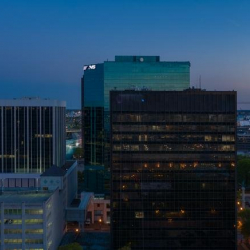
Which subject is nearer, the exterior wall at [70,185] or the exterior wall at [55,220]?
the exterior wall at [55,220]

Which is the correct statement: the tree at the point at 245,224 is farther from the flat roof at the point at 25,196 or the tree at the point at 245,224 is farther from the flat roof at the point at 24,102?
the flat roof at the point at 24,102

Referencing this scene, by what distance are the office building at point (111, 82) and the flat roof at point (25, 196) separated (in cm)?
3916

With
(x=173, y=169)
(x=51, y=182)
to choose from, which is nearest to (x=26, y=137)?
(x=51, y=182)

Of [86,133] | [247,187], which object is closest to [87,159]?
[86,133]

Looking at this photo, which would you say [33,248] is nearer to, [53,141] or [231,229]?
[231,229]

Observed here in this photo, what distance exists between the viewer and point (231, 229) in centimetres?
8619

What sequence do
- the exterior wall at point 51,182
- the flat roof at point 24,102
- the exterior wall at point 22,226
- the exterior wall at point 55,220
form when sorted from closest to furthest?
the exterior wall at point 22,226, the exterior wall at point 55,220, the exterior wall at point 51,182, the flat roof at point 24,102

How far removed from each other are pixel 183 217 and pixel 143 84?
176 feet

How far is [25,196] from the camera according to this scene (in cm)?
9094

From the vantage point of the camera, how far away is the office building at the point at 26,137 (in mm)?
124750

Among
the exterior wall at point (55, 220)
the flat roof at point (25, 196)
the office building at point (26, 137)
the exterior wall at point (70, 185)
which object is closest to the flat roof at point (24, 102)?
the office building at point (26, 137)

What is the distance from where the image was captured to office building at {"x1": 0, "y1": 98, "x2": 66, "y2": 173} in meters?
125

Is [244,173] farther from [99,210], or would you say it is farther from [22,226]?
[22,226]

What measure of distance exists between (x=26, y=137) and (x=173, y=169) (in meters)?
55.0
